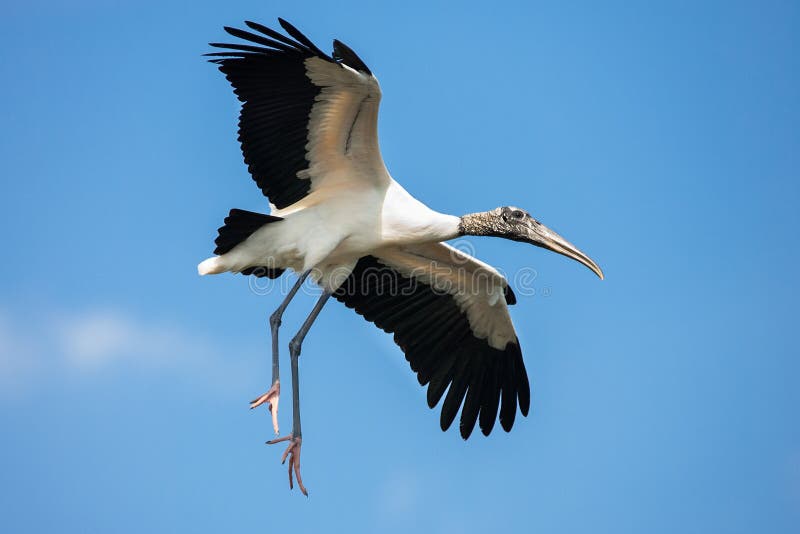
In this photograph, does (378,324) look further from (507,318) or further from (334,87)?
(334,87)

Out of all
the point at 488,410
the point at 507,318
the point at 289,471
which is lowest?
the point at 289,471

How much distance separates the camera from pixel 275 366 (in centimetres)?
1088

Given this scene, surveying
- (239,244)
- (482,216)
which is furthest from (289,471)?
(482,216)

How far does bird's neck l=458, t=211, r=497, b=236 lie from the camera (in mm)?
11219

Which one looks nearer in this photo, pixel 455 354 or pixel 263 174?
pixel 263 174

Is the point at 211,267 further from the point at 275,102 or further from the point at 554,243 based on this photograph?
the point at 554,243

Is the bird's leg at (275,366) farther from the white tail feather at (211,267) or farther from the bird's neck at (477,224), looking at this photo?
the bird's neck at (477,224)

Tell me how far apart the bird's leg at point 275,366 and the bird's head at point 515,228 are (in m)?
1.42

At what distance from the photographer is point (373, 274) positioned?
12117 mm

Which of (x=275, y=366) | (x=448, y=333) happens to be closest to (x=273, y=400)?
(x=275, y=366)

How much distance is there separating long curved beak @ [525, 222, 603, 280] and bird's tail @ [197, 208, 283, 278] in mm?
2100

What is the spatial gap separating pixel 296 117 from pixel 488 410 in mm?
3314

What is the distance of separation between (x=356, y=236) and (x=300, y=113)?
117 centimetres

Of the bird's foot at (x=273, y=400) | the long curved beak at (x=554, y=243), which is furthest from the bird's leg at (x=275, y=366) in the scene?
the long curved beak at (x=554, y=243)
